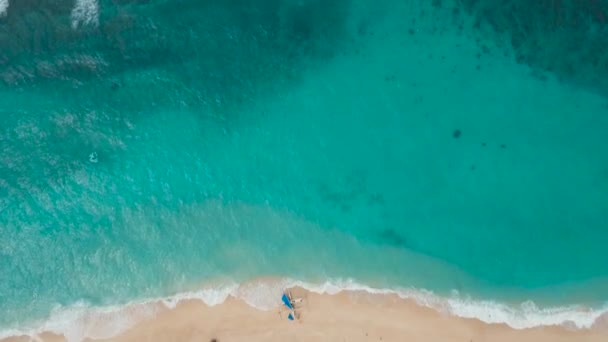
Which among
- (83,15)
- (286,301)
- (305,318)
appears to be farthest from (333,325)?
(83,15)

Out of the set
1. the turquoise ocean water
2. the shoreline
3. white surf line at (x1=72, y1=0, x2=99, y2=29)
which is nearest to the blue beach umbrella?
the shoreline

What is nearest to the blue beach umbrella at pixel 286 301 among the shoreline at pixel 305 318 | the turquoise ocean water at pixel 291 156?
the shoreline at pixel 305 318

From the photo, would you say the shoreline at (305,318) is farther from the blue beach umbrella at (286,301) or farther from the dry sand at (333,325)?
the blue beach umbrella at (286,301)

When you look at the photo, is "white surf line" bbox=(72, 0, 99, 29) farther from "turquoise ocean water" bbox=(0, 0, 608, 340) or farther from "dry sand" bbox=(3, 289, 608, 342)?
"dry sand" bbox=(3, 289, 608, 342)

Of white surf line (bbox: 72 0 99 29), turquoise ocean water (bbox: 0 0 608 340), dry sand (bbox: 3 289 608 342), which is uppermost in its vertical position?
white surf line (bbox: 72 0 99 29)

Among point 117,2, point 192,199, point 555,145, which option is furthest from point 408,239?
point 117,2

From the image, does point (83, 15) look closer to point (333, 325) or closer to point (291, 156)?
point (291, 156)
